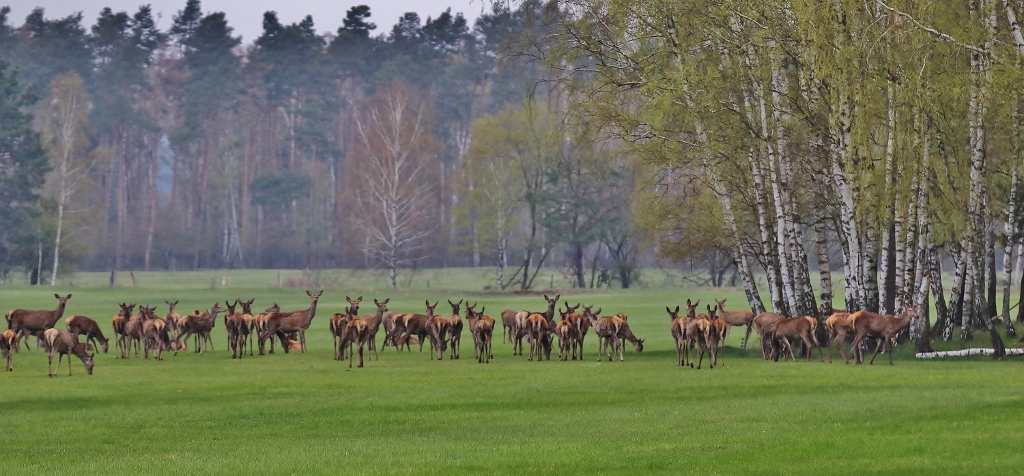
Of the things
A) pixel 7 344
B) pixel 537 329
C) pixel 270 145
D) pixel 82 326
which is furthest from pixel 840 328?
pixel 270 145

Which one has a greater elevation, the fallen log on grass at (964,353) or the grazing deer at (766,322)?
the grazing deer at (766,322)

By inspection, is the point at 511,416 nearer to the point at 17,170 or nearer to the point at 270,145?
the point at 17,170

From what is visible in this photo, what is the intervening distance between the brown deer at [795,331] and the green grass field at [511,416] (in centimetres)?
103

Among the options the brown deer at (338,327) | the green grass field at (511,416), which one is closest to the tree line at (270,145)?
the brown deer at (338,327)

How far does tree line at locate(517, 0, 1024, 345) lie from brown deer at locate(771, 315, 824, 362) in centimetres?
239

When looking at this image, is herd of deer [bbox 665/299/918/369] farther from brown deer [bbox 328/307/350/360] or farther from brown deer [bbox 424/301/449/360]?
brown deer [bbox 328/307/350/360]

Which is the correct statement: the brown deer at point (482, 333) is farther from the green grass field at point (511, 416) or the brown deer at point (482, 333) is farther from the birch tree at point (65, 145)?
the birch tree at point (65, 145)

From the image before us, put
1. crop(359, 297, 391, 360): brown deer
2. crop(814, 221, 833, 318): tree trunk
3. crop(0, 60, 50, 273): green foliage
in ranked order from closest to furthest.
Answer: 1. crop(359, 297, 391, 360): brown deer
2. crop(814, 221, 833, 318): tree trunk
3. crop(0, 60, 50, 273): green foliage

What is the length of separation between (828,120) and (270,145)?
112m

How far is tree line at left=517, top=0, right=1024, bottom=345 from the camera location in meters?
30.4

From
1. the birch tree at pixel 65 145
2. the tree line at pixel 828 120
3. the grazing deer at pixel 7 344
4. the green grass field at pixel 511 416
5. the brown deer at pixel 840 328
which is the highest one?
the birch tree at pixel 65 145

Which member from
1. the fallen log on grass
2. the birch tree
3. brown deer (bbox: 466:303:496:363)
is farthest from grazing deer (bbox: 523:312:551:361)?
the birch tree

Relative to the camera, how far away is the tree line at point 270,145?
9512cm

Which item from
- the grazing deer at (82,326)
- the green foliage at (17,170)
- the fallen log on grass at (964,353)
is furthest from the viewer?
the green foliage at (17,170)
